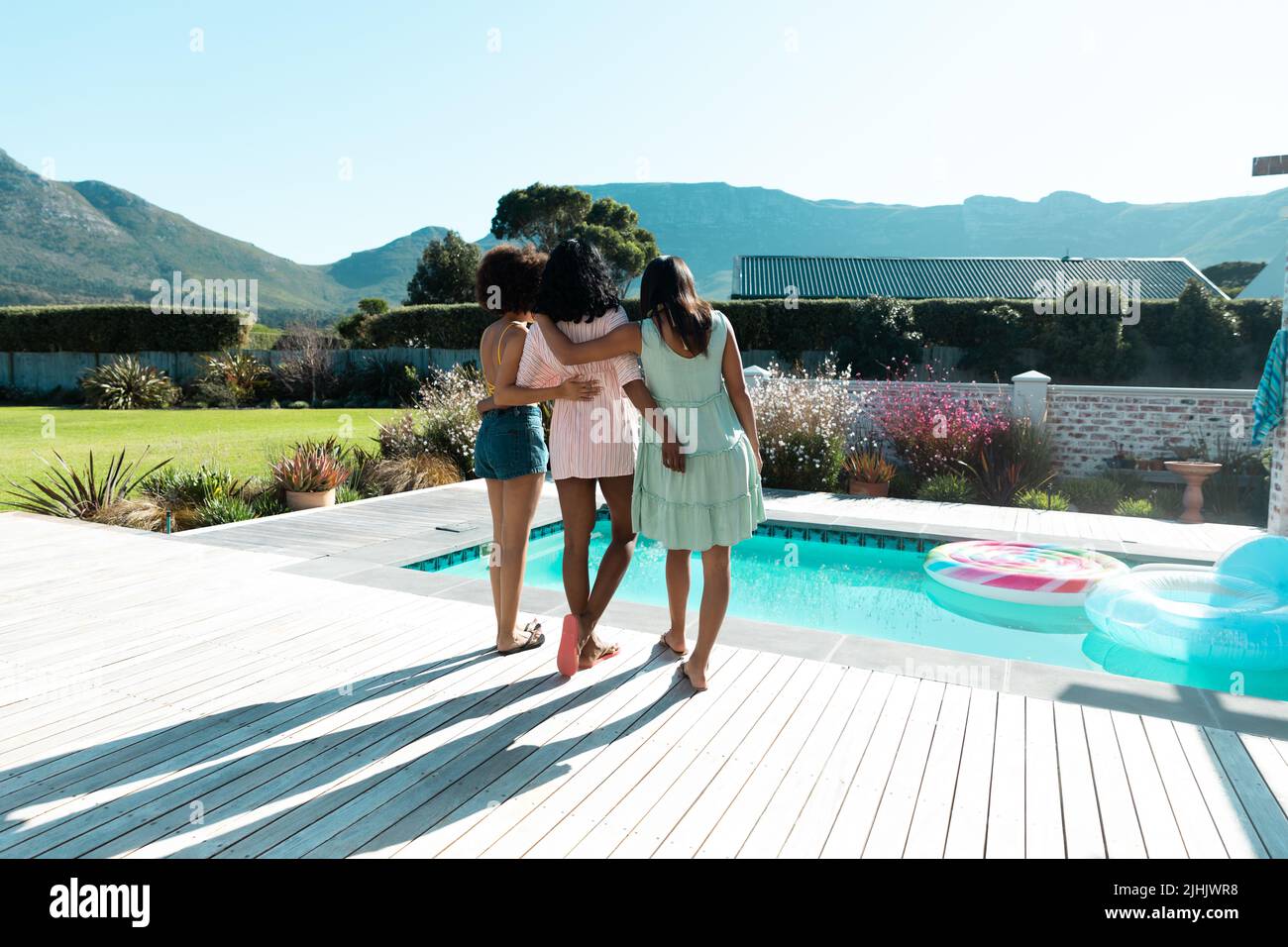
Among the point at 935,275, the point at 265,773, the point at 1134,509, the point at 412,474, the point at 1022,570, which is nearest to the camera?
the point at 265,773

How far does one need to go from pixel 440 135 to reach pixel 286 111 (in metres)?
1.78

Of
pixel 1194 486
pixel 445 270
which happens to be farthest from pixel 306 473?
pixel 445 270

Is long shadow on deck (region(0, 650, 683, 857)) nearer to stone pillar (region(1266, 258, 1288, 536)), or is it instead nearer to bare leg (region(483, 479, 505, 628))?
bare leg (region(483, 479, 505, 628))

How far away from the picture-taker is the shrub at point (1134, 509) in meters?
8.01

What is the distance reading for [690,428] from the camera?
2912 mm

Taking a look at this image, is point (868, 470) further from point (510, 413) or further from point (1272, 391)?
point (510, 413)

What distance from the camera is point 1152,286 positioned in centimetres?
3109

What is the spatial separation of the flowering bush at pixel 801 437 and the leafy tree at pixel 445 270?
2806 centimetres

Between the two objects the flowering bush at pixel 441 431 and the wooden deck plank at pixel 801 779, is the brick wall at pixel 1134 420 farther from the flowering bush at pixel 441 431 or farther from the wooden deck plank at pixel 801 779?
the wooden deck plank at pixel 801 779

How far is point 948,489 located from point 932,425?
1.01 m

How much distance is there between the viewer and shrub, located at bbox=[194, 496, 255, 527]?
265 inches
